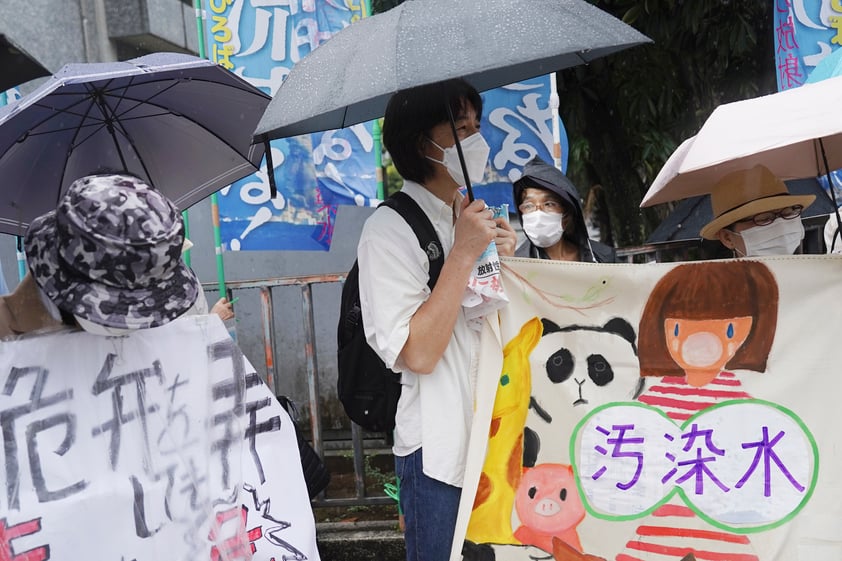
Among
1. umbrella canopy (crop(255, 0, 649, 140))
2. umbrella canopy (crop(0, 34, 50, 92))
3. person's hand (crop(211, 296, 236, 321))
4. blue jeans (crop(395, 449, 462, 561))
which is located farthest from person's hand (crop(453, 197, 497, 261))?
umbrella canopy (crop(0, 34, 50, 92))

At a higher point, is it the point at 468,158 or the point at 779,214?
the point at 468,158

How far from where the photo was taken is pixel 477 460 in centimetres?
214

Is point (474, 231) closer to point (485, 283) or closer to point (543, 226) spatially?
point (485, 283)

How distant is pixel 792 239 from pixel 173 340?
7.33ft

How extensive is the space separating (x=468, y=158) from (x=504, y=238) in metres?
0.26

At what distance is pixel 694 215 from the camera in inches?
197

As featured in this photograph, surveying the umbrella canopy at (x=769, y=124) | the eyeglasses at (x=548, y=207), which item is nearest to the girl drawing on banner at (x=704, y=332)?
the umbrella canopy at (x=769, y=124)

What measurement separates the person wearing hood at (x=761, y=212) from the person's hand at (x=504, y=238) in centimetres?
104

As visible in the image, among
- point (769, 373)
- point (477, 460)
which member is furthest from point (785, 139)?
point (477, 460)

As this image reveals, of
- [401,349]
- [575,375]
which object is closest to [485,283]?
[401,349]

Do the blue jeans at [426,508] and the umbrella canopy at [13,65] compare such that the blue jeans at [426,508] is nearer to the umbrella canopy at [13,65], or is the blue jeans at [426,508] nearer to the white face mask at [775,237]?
the white face mask at [775,237]

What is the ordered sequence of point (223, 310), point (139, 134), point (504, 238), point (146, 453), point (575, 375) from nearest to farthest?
1. point (146, 453)
2. point (504, 238)
3. point (575, 375)
4. point (139, 134)
5. point (223, 310)

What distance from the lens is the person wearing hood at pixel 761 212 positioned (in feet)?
9.02

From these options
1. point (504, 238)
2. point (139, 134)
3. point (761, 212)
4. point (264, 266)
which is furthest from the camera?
point (264, 266)
